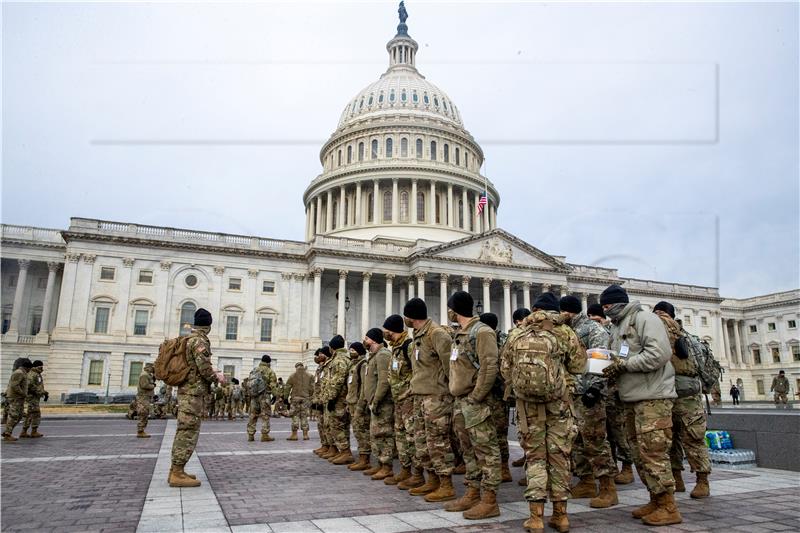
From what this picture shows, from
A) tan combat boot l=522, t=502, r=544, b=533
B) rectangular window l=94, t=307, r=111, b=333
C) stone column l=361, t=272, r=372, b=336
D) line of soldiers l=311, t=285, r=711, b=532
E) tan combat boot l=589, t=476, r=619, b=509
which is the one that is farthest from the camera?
stone column l=361, t=272, r=372, b=336

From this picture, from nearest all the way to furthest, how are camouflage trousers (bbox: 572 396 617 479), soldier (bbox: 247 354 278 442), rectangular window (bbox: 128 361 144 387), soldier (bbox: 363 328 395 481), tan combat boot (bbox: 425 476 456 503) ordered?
tan combat boot (bbox: 425 476 456 503) < camouflage trousers (bbox: 572 396 617 479) < soldier (bbox: 363 328 395 481) < soldier (bbox: 247 354 278 442) < rectangular window (bbox: 128 361 144 387)

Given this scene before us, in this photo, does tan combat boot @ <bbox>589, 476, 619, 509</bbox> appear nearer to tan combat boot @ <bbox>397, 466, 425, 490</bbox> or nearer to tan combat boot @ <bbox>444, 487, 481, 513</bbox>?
tan combat boot @ <bbox>444, 487, 481, 513</bbox>

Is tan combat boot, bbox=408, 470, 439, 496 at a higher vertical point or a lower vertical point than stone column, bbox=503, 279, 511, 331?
lower

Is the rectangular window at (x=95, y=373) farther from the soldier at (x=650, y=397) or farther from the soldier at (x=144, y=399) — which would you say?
the soldier at (x=650, y=397)

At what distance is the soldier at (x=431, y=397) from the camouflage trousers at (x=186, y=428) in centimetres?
347

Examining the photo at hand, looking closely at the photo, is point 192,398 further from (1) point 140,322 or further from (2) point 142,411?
(1) point 140,322

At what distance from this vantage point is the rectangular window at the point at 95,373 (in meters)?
41.7

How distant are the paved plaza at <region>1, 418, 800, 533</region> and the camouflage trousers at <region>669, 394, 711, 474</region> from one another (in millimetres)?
522

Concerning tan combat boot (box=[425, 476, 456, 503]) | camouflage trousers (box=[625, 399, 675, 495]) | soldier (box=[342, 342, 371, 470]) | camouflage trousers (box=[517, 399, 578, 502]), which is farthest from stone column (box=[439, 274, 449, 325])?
camouflage trousers (box=[517, 399, 578, 502])

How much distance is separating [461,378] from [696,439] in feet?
11.7

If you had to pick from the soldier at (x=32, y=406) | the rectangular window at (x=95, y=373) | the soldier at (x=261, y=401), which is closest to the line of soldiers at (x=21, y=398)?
the soldier at (x=32, y=406)

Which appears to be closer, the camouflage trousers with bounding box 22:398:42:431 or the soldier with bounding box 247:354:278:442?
the camouflage trousers with bounding box 22:398:42:431

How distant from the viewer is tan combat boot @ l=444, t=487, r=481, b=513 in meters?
6.60

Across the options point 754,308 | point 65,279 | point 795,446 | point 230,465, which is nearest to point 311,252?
point 65,279
